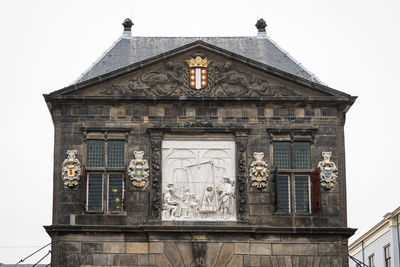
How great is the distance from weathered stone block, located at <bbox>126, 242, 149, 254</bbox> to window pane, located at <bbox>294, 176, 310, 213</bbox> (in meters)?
5.51

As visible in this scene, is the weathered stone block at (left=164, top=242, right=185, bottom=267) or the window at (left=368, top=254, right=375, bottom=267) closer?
the weathered stone block at (left=164, top=242, right=185, bottom=267)

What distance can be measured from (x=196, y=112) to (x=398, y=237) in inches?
720

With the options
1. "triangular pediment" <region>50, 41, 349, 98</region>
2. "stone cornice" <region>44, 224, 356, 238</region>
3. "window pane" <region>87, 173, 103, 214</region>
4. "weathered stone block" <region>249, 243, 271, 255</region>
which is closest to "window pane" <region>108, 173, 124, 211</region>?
"window pane" <region>87, 173, 103, 214</region>

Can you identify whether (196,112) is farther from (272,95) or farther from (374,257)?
(374,257)

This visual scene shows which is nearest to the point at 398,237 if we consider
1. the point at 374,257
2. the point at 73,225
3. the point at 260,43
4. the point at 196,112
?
the point at 374,257

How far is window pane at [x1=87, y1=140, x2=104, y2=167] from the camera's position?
32.8 metres

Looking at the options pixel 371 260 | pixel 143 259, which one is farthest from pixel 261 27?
pixel 371 260

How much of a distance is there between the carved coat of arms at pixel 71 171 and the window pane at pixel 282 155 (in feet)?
23.1

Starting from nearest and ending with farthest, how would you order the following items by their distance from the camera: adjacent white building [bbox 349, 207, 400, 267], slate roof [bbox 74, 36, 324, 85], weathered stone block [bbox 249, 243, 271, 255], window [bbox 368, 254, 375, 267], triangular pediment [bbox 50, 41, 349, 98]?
weathered stone block [bbox 249, 243, 271, 255] < triangular pediment [bbox 50, 41, 349, 98] < slate roof [bbox 74, 36, 324, 85] < adjacent white building [bbox 349, 207, 400, 267] < window [bbox 368, 254, 375, 267]

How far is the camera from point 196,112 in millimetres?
33469

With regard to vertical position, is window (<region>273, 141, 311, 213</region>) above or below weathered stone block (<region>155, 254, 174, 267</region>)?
above

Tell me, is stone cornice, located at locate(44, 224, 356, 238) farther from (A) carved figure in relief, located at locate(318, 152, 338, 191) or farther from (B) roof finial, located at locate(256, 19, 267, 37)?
(B) roof finial, located at locate(256, 19, 267, 37)

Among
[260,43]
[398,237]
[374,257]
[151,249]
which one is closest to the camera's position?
[151,249]

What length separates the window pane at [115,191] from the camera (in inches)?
1275
